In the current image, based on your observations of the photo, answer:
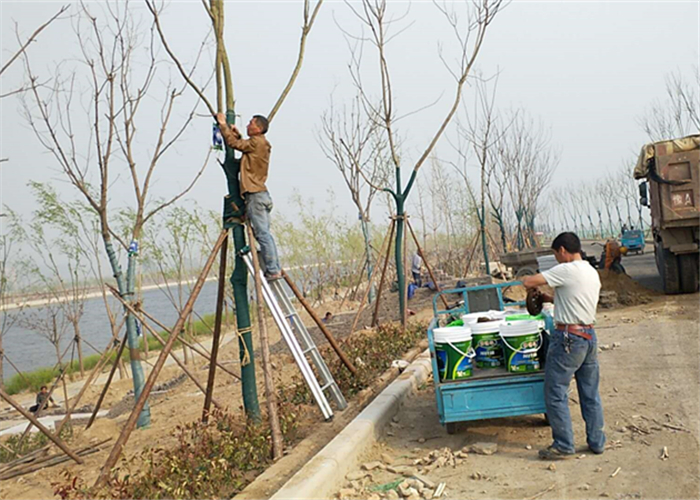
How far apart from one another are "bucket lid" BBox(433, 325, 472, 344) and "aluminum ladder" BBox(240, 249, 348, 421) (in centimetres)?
123

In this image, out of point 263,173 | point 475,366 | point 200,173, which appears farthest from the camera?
point 200,173

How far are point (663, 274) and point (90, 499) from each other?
447 inches

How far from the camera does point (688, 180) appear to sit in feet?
35.6

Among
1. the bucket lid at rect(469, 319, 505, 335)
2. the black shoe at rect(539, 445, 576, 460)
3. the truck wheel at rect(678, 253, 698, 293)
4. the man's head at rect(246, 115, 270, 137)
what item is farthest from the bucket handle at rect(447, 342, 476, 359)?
the truck wheel at rect(678, 253, 698, 293)

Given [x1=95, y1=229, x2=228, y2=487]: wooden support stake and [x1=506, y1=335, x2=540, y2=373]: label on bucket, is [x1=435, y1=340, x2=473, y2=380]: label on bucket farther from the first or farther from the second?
[x1=95, y1=229, x2=228, y2=487]: wooden support stake

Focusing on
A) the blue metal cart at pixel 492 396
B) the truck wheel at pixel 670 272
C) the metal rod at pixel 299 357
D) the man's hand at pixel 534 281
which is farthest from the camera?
the truck wheel at pixel 670 272

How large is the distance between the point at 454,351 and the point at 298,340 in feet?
5.51

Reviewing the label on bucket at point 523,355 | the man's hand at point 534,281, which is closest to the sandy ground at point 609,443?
the label on bucket at point 523,355

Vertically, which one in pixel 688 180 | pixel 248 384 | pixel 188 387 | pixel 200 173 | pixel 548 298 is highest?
pixel 200 173

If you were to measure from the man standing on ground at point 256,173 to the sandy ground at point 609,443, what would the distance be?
2180 mm

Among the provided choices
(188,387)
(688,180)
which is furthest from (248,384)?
(688,180)

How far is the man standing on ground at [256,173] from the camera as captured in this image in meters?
5.50

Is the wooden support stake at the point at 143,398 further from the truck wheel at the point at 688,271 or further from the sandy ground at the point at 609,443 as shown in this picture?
the truck wheel at the point at 688,271

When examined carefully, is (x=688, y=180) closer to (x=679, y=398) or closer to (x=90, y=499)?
(x=679, y=398)
